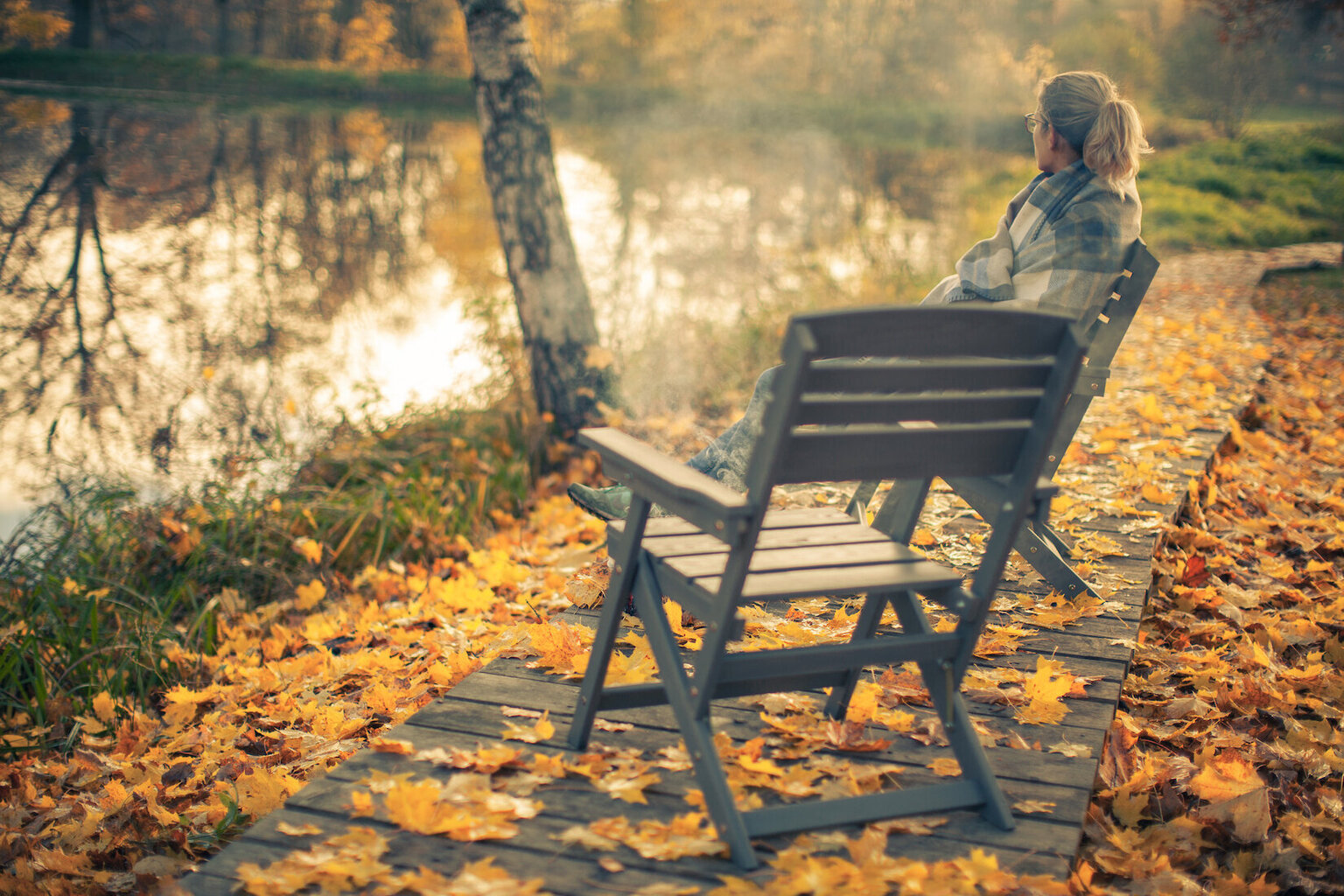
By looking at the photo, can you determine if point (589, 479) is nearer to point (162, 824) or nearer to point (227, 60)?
point (162, 824)

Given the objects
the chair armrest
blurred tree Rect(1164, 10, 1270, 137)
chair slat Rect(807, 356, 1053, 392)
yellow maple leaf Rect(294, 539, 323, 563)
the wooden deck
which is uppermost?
blurred tree Rect(1164, 10, 1270, 137)

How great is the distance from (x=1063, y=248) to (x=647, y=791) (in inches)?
81.0

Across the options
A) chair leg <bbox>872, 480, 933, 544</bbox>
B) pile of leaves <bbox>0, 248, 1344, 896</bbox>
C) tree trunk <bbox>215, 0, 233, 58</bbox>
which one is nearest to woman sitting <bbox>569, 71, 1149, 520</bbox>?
pile of leaves <bbox>0, 248, 1344, 896</bbox>

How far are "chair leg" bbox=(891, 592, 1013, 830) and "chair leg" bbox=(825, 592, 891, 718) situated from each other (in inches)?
7.4

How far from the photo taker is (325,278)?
9695 mm

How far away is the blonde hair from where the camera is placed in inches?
118

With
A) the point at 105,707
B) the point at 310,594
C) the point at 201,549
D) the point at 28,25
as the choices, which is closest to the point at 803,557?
the point at 105,707

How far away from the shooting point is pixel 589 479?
19.5ft

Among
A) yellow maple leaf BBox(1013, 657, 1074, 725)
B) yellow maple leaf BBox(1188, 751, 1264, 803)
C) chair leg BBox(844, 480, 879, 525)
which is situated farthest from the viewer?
chair leg BBox(844, 480, 879, 525)

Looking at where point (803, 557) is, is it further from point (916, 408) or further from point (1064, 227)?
point (1064, 227)

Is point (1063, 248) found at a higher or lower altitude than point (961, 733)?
higher

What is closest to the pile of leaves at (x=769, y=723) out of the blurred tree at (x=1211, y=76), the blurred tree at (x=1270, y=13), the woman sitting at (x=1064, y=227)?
the woman sitting at (x=1064, y=227)

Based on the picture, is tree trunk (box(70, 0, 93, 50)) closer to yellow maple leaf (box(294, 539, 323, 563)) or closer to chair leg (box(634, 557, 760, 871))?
yellow maple leaf (box(294, 539, 323, 563))

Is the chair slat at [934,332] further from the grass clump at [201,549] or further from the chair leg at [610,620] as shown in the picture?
the grass clump at [201,549]
